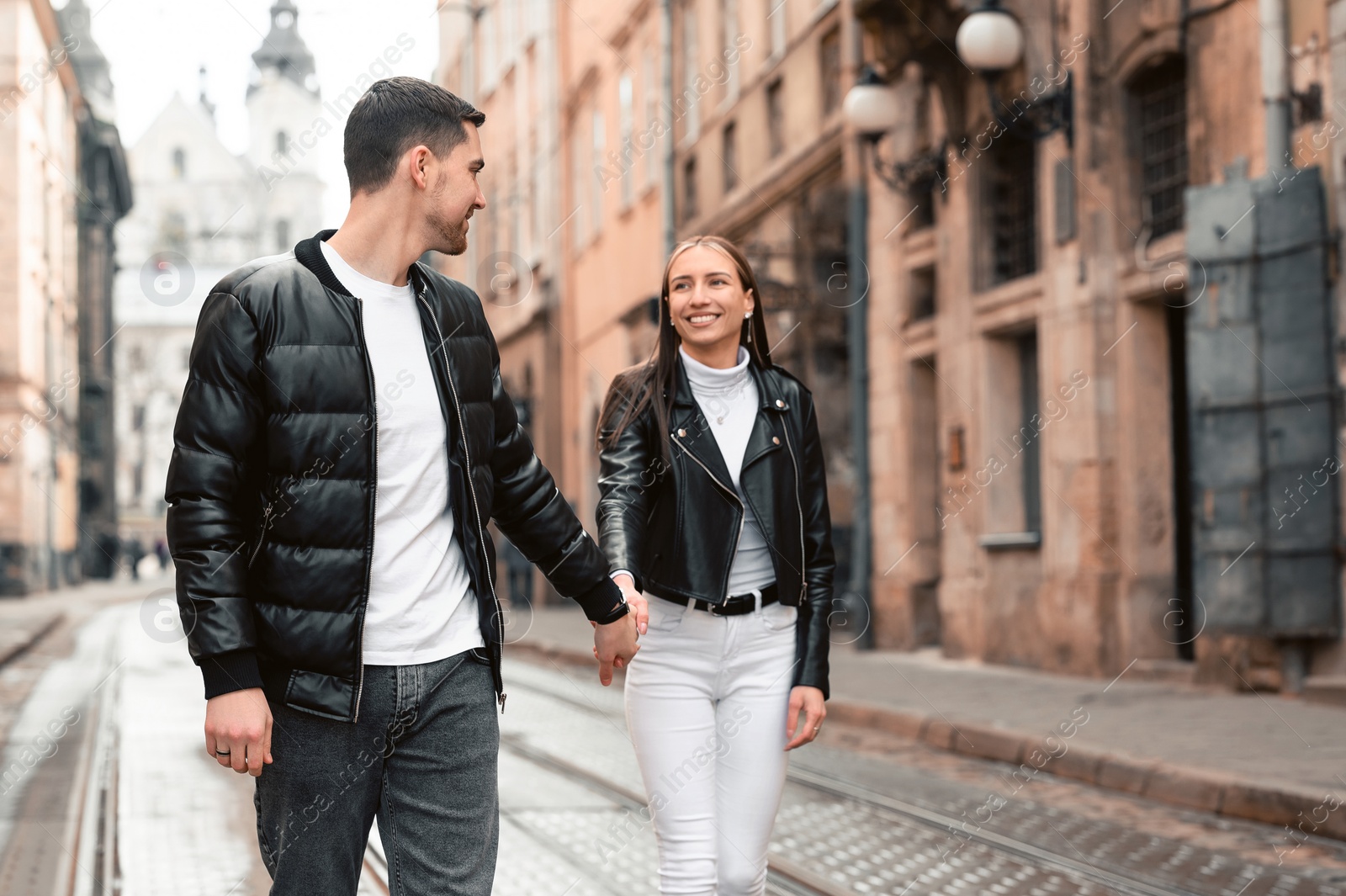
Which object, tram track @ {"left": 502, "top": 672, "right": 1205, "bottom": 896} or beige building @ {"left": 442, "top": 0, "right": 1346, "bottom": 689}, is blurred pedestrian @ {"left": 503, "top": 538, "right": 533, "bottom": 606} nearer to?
beige building @ {"left": 442, "top": 0, "right": 1346, "bottom": 689}

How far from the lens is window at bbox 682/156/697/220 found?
25.3 meters

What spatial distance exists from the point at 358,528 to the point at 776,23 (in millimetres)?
19328

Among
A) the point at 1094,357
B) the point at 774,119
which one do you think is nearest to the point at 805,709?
the point at 1094,357

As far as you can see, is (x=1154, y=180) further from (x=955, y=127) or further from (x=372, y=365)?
(x=372, y=365)

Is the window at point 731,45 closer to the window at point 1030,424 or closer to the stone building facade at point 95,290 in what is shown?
the window at point 1030,424

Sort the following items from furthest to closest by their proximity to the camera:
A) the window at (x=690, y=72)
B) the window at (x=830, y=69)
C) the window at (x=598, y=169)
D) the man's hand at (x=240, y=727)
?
1. the window at (x=598, y=169)
2. the window at (x=690, y=72)
3. the window at (x=830, y=69)
4. the man's hand at (x=240, y=727)

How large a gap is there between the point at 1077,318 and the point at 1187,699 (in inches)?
142

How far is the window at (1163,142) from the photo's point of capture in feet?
41.7

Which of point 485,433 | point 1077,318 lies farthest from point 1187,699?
point 485,433

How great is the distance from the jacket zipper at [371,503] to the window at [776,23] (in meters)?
18.7

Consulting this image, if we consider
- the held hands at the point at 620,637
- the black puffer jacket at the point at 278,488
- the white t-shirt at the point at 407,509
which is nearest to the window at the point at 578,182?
the held hands at the point at 620,637

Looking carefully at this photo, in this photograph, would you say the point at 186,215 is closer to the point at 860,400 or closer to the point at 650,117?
the point at 650,117

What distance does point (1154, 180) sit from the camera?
13.1m

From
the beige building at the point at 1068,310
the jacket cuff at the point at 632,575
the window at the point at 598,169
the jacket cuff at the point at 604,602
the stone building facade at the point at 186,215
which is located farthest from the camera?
the stone building facade at the point at 186,215
